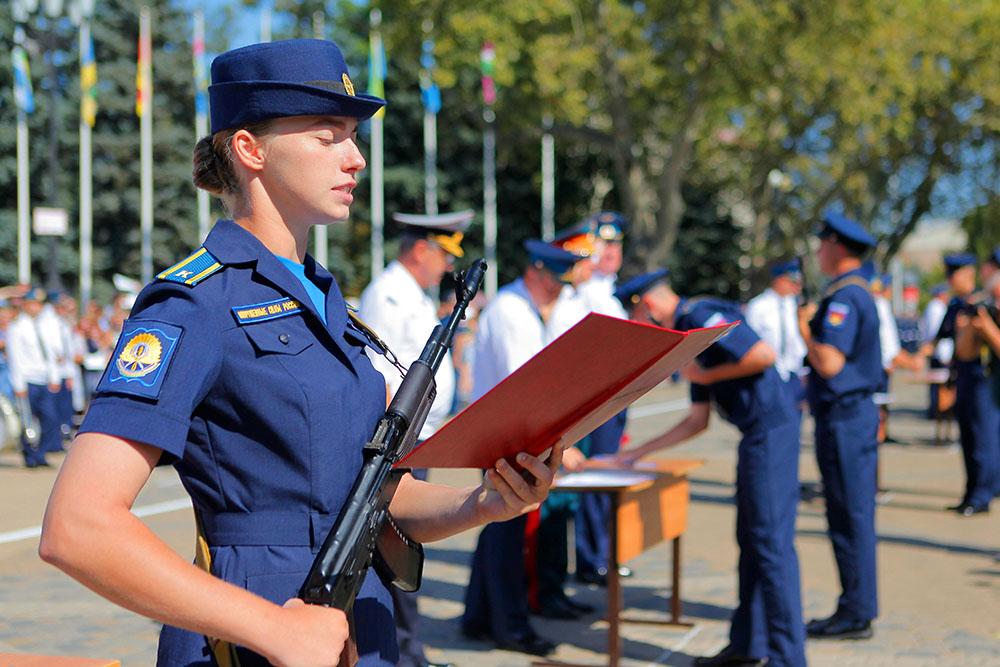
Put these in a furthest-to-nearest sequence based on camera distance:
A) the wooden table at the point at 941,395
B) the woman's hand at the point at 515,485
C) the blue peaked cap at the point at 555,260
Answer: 1. the wooden table at the point at 941,395
2. the blue peaked cap at the point at 555,260
3. the woman's hand at the point at 515,485

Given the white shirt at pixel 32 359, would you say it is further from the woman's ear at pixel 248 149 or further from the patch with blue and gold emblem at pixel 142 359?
the patch with blue and gold emblem at pixel 142 359

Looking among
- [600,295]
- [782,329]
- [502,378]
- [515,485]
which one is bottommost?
[782,329]

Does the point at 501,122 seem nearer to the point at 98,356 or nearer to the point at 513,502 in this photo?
the point at 98,356

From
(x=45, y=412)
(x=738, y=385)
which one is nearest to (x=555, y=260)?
(x=738, y=385)

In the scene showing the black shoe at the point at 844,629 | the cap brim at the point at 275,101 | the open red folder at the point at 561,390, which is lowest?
the black shoe at the point at 844,629

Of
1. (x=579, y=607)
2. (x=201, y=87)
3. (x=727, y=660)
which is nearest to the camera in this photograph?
(x=727, y=660)

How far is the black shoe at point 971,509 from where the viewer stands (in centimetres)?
1019

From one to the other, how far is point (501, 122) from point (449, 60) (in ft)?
11.6

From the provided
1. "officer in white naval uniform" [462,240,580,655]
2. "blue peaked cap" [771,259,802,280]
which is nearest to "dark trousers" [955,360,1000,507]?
"blue peaked cap" [771,259,802,280]

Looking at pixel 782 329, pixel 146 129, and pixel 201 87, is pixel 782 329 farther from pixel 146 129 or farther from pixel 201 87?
pixel 146 129

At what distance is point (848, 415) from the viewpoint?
21.6ft

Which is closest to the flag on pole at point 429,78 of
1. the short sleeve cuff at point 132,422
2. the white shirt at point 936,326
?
the white shirt at point 936,326

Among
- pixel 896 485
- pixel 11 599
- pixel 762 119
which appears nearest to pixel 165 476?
pixel 11 599

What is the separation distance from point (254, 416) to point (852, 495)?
5.21 metres
